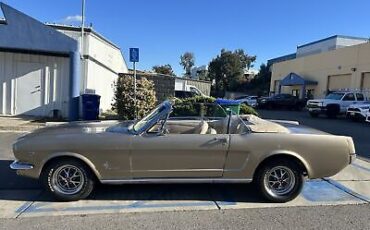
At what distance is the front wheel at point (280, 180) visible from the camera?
5.19 metres

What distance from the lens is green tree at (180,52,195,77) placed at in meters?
92.2

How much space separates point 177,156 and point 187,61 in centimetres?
8837

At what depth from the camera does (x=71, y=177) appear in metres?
5.01

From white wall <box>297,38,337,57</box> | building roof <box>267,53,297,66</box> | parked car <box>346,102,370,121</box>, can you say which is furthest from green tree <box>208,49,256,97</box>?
parked car <box>346,102,370,121</box>

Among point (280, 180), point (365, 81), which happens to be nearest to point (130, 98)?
point (280, 180)

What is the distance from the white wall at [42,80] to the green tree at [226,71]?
50.8m

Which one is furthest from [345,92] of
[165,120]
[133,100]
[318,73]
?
[165,120]

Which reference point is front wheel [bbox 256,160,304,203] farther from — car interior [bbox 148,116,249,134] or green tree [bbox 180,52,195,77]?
green tree [bbox 180,52,195,77]

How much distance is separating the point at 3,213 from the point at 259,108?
3047 centimetres

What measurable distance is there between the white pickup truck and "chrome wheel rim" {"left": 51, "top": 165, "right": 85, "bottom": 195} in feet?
67.4

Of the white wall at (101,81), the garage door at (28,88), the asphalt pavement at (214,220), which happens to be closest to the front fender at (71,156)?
the asphalt pavement at (214,220)

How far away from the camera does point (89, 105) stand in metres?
12.5

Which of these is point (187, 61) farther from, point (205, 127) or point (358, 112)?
point (205, 127)

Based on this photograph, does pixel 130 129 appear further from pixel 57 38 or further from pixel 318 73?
pixel 318 73
